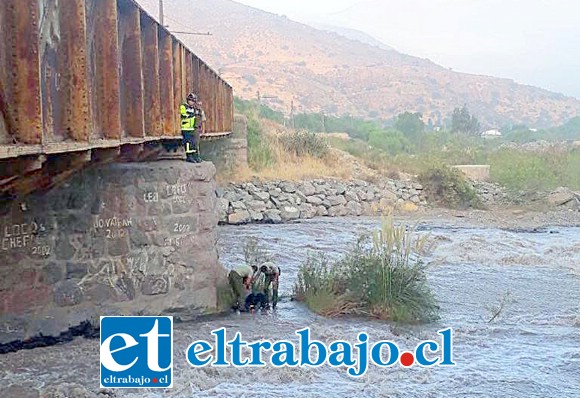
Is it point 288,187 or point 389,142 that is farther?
point 389,142

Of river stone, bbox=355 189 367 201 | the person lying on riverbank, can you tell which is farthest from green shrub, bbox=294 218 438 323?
river stone, bbox=355 189 367 201

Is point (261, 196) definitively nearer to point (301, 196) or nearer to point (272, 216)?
point (272, 216)

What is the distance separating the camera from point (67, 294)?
10.9m

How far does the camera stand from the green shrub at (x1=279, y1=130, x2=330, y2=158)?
37375 millimetres

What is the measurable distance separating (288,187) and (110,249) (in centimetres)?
1964

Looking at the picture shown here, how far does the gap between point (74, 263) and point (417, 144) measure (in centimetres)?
4964

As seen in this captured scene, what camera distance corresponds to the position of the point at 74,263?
10.9 meters

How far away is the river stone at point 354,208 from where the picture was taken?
3100 cm

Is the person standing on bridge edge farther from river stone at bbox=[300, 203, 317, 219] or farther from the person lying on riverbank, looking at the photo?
river stone at bbox=[300, 203, 317, 219]

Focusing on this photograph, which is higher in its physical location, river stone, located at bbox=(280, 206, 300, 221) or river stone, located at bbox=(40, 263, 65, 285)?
river stone, located at bbox=(40, 263, 65, 285)

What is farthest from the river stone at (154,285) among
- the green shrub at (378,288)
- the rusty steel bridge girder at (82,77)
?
the green shrub at (378,288)

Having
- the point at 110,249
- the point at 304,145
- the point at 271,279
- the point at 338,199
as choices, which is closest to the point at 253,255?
the point at 271,279

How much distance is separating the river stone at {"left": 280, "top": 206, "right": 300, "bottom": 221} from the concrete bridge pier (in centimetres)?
1578

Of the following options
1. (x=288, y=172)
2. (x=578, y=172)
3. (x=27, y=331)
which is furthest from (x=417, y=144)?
(x=27, y=331)
